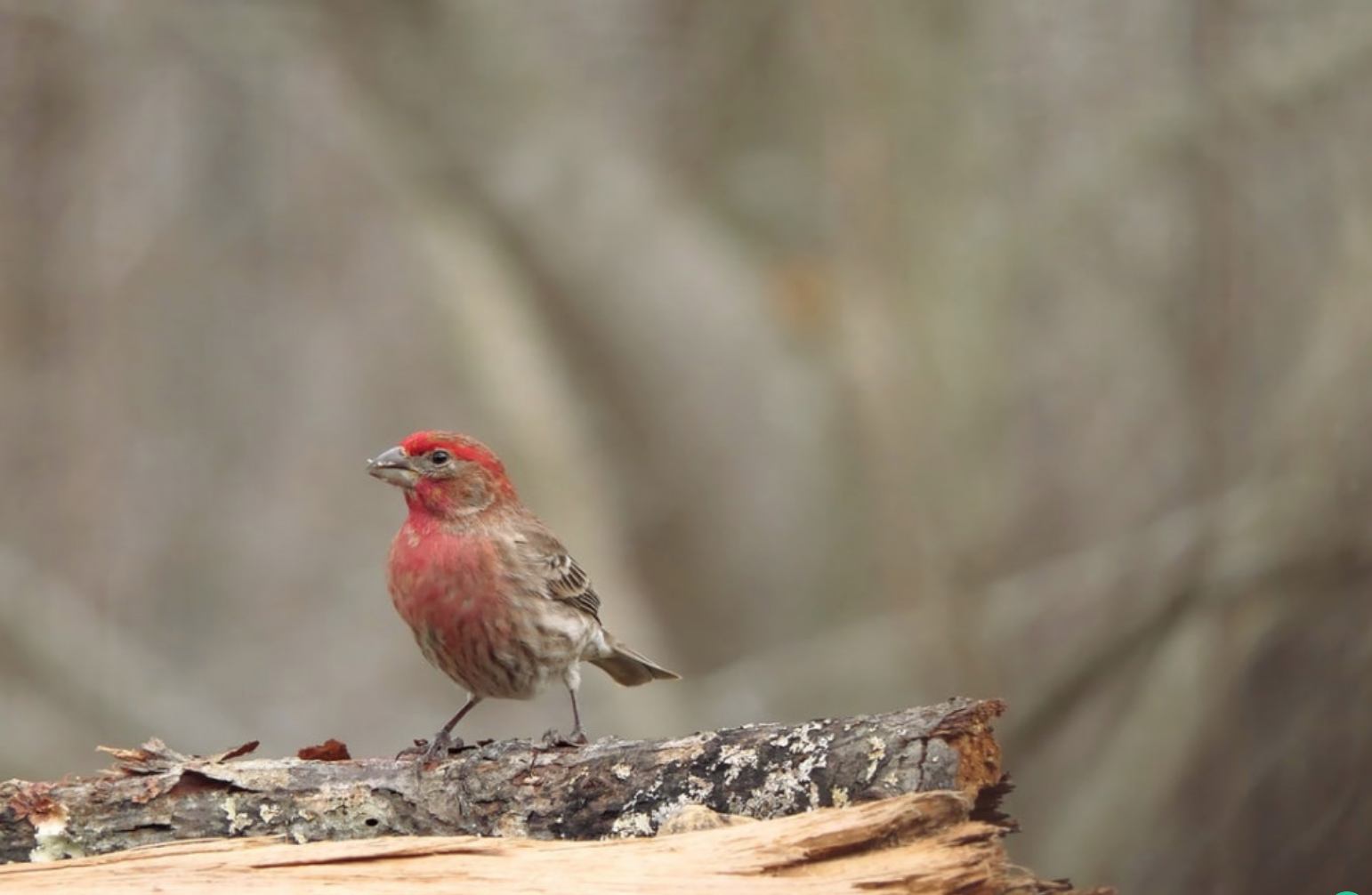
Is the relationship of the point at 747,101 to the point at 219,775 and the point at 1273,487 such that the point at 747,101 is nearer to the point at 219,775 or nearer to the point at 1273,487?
the point at 1273,487

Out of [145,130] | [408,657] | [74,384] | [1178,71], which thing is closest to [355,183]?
[145,130]

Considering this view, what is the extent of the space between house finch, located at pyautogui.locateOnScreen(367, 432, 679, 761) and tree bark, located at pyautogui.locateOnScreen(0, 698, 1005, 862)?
112cm

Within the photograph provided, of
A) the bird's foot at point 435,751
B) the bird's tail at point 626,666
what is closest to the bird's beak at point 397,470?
the bird's tail at point 626,666

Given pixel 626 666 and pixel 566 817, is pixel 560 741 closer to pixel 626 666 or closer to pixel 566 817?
pixel 566 817

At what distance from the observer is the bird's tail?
6.18 m

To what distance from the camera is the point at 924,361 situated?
26.8ft

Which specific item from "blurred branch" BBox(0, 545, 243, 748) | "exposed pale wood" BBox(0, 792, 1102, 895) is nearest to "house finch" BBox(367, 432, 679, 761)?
"exposed pale wood" BBox(0, 792, 1102, 895)

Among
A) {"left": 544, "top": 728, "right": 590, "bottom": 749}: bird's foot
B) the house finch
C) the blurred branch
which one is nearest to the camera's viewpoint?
{"left": 544, "top": 728, "right": 590, "bottom": 749}: bird's foot

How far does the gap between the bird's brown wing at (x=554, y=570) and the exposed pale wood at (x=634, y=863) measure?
72.5 inches

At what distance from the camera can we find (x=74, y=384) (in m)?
11.2

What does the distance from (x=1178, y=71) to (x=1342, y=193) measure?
0.84 metres

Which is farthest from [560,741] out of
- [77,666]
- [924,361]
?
[77,666]

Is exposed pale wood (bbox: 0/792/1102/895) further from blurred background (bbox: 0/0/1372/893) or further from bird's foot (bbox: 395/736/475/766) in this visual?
blurred background (bbox: 0/0/1372/893)

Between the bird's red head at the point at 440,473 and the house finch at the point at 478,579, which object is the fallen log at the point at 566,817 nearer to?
the house finch at the point at 478,579
